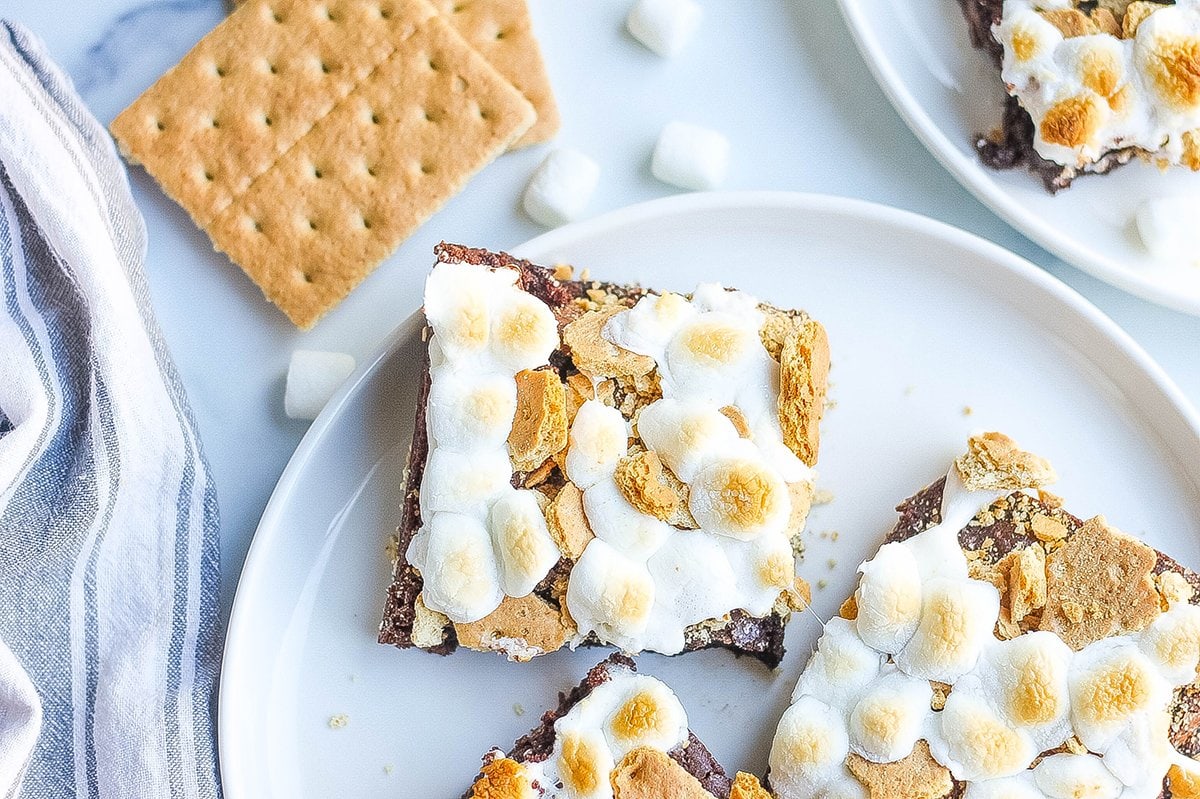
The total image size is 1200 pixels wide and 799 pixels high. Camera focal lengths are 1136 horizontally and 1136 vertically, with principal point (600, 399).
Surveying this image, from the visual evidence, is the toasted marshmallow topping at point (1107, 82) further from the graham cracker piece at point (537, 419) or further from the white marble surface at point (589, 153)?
the graham cracker piece at point (537, 419)

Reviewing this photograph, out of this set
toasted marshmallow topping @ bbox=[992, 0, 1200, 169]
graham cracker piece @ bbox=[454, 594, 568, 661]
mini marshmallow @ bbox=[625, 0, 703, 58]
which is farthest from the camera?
mini marshmallow @ bbox=[625, 0, 703, 58]

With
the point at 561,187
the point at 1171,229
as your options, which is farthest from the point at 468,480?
the point at 1171,229

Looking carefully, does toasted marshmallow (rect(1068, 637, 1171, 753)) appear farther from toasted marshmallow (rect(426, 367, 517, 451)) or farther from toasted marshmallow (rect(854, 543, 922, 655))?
toasted marshmallow (rect(426, 367, 517, 451))

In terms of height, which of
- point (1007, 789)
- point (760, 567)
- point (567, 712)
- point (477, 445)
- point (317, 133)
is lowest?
point (1007, 789)

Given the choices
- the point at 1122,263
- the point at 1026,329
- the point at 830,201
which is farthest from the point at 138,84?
the point at 1122,263

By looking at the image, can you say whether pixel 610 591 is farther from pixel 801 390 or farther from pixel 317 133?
pixel 317 133

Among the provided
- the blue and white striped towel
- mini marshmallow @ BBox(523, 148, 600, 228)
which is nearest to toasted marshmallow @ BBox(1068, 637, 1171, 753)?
mini marshmallow @ BBox(523, 148, 600, 228)

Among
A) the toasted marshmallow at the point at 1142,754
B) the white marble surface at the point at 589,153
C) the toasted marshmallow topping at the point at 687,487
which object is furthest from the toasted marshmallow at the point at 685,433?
the toasted marshmallow at the point at 1142,754
